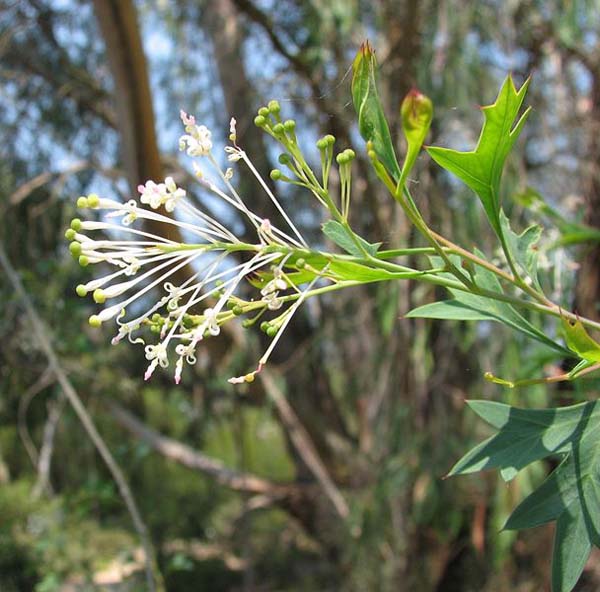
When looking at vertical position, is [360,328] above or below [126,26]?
below

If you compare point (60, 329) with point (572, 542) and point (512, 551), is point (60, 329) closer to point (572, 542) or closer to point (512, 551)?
point (512, 551)

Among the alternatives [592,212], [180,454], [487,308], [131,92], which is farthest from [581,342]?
[180,454]

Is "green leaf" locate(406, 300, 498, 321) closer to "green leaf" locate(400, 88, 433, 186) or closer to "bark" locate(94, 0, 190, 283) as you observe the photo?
"green leaf" locate(400, 88, 433, 186)

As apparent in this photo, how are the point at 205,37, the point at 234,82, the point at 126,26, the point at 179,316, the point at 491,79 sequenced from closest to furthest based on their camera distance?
the point at 179,316 < the point at 126,26 < the point at 491,79 < the point at 234,82 < the point at 205,37

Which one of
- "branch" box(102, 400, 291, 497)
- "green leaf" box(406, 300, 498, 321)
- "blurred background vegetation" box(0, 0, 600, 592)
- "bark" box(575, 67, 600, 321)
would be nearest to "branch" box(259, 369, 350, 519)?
"blurred background vegetation" box(0, 0, 600, 592)

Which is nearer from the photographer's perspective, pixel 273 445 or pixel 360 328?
pixel 360 328

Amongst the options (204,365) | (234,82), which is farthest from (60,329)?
(234,82)
